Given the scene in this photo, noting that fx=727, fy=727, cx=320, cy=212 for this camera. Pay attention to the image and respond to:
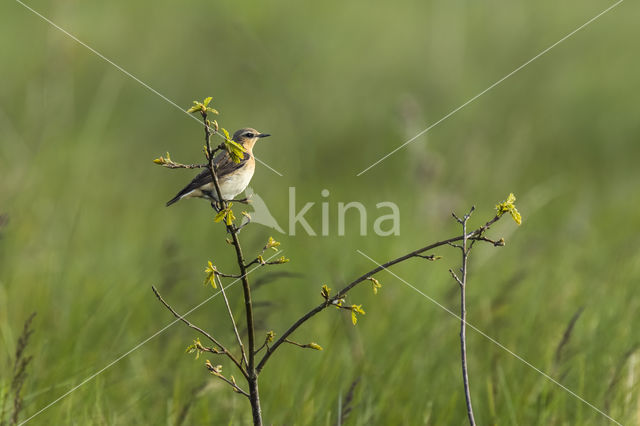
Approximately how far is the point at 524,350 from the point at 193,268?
2.39 metres

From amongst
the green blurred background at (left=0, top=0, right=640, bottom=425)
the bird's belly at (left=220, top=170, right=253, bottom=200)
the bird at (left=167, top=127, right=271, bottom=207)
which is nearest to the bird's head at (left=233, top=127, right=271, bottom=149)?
the bird at (left=167, top=127, right=271, bottom=207)

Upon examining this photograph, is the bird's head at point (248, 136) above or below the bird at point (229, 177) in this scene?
above

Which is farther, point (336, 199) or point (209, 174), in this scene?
point (336, 199)

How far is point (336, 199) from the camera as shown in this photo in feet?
21.9

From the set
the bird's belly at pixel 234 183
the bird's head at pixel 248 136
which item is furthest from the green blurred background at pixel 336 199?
the bird's head at pixel 248 136

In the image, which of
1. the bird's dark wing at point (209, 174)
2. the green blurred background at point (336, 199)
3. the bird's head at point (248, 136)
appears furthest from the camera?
the green blurred background at point (336, 199)

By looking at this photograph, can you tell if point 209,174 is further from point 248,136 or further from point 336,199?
point 336,199

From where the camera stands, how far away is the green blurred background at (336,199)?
325 centimetres

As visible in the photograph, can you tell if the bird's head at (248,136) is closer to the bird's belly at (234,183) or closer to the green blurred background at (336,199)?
the bird's belly at (234,183)

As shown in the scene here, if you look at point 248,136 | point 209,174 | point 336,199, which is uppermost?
point 336,199

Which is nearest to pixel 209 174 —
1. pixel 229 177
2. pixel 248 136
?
pixel 229 177

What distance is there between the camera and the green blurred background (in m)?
3.25

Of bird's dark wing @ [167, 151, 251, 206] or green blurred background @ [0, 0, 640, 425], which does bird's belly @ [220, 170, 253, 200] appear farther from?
green blurred background @ [0, 0, 640, 425]

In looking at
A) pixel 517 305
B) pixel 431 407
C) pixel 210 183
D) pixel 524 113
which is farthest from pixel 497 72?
pixel 210 183
